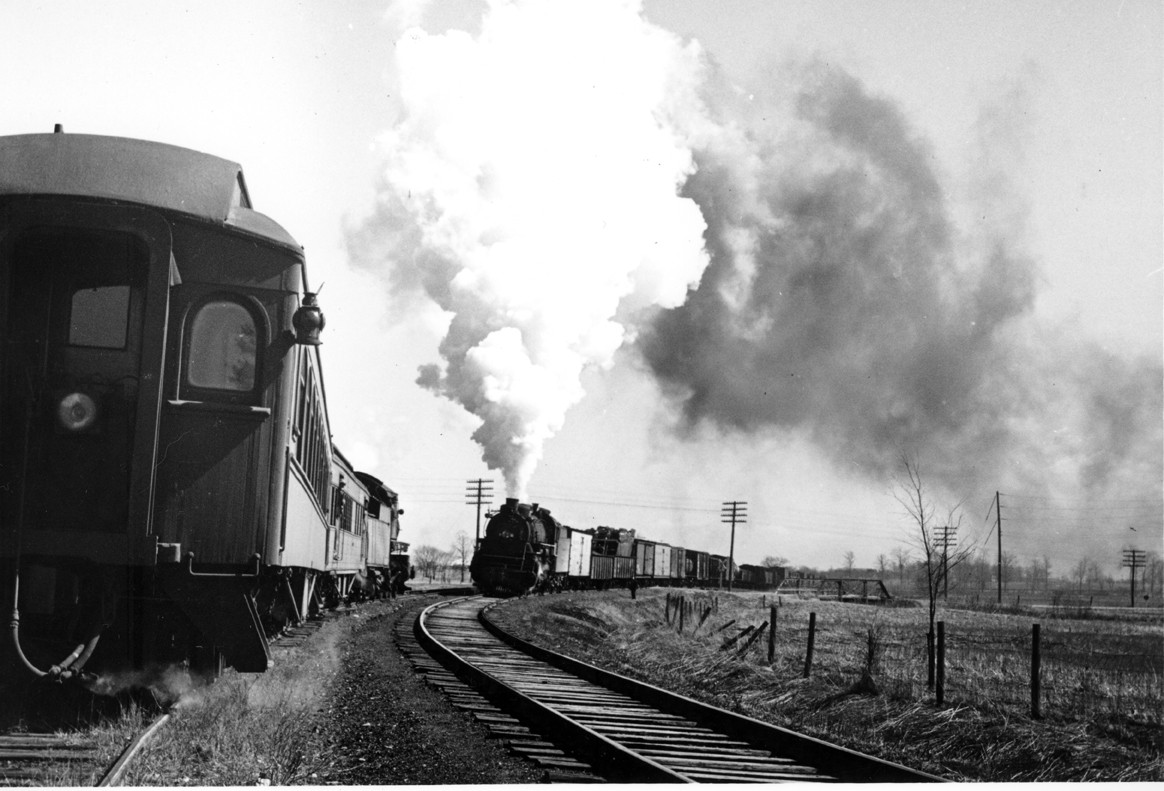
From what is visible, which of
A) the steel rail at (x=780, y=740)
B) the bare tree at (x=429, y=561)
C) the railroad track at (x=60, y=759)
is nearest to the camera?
the railroad track at (x=60, y=759)

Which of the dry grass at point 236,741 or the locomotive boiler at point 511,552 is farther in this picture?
the locomotive boiler at point 511,552

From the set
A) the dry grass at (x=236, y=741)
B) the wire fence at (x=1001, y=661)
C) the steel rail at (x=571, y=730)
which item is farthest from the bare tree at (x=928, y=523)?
the dry grass at (x=236, y=741)

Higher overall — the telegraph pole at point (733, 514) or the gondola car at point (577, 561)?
the telegraph pole at point (733, 514)

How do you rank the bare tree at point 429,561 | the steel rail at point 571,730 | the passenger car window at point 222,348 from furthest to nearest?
1. the bare tree at point 429,561
2. the passenger car window at point 222,348
3. the steel rail at point 571,730

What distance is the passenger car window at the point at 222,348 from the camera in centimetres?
609

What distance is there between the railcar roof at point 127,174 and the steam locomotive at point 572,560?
13541 millimetres

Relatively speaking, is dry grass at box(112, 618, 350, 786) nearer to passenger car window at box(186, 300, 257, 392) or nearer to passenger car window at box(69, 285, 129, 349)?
passenger car window at box(186, 300, 257, 392)

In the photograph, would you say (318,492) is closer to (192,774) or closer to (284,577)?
(284,577)

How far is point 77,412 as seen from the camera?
5.78 metres

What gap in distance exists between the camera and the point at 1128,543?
1233 cm

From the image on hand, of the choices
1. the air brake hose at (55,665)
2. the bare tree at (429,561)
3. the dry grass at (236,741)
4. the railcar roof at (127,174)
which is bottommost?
the bare tree at (429,561)

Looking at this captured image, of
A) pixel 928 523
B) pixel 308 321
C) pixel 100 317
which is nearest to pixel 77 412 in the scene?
pixel 100 317

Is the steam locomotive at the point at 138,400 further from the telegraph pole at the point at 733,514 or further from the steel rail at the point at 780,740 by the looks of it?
the telegraph pole at the point at 733,514

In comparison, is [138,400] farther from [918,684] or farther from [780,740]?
[918,684]
